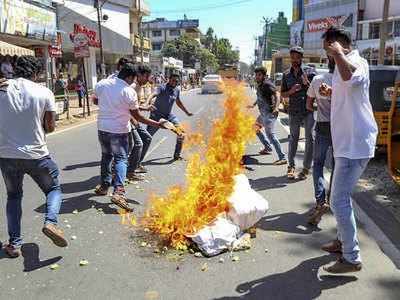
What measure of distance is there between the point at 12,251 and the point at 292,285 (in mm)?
2625

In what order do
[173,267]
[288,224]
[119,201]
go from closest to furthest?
[173,267] < [288,224] < [119,201]

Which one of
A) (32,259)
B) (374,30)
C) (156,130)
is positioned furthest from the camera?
(374,30)

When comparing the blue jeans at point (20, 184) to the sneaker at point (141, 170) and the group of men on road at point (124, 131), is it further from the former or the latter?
the sneaker at point (141, 170)

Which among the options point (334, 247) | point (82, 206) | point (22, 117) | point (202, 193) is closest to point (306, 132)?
point (202, 193)

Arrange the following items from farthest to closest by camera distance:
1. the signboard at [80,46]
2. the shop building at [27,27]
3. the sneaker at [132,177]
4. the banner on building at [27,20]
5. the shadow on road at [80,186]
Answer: the signboard at [80,46] < the banner on building at [27,20] < the shop building at [27,27] < the sneaker at [132,177] < the shadow on road at [80,186]

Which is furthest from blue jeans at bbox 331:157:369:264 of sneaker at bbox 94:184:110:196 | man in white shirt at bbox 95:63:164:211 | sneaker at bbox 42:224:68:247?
sneaker at bbox 94:184:110:196

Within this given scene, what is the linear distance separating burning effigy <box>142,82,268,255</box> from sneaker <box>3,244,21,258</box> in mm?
1382

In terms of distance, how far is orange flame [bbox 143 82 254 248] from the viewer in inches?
193

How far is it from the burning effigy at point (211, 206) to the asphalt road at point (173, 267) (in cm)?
20

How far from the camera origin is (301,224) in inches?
226

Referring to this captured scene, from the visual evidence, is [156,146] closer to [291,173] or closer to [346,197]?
[291,173]

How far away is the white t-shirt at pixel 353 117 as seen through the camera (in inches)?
156

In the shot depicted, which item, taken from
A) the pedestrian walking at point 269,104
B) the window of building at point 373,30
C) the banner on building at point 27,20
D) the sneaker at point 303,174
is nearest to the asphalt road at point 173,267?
the sneaker at point 303,174

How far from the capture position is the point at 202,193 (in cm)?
518
